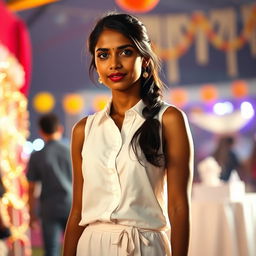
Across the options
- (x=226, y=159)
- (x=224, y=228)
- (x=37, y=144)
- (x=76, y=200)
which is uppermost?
(x=37, y=144)

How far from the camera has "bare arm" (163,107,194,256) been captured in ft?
5.72

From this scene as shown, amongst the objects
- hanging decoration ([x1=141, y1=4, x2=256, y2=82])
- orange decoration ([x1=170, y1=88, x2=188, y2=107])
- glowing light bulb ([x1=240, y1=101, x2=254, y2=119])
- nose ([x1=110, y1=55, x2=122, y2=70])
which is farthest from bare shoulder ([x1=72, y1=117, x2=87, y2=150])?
glowing light bulb ([x1=240, y1=101, x2=254, y2=119])

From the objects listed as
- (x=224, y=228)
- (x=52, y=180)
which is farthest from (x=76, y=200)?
(x=52, y=180)

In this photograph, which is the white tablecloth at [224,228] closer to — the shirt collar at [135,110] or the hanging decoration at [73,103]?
the shirt collar at [135,110]

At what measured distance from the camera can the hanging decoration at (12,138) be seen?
236 inches

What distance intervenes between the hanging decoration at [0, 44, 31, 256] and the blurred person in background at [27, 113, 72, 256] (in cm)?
90

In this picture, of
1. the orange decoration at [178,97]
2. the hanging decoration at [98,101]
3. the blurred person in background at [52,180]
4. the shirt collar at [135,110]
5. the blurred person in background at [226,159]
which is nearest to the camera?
the shirt collar at [135,110]

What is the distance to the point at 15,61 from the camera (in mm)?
6422

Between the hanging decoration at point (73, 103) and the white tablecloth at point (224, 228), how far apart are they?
6.80 m

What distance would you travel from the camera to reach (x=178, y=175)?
1767 millimetres

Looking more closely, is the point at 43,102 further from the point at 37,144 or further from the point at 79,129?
the point at 79,129

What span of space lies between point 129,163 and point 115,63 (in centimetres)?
26

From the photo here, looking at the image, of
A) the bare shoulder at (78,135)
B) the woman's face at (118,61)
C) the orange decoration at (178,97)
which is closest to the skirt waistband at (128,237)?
the bare shoulder at (78,135)

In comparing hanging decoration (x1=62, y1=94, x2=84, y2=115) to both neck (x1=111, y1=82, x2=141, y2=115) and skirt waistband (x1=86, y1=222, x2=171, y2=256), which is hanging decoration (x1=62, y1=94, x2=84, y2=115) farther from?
Result: skirt waistband (x1=86, y1=222, x2=171, y2=256)
